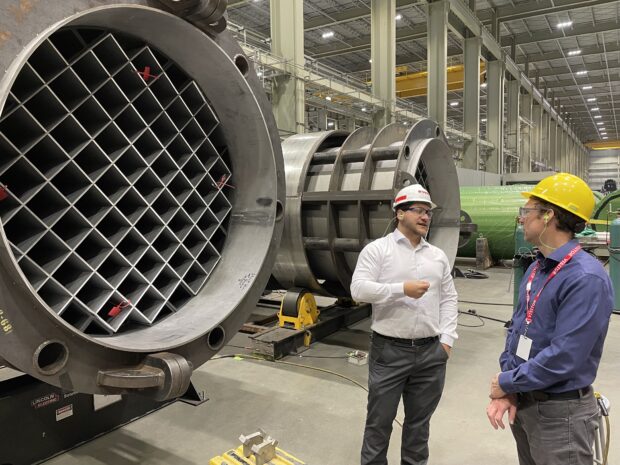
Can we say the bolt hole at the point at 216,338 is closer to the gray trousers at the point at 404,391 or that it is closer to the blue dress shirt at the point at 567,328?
the gray trousers at the point at 404,391

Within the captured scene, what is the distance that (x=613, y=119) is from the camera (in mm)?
28109

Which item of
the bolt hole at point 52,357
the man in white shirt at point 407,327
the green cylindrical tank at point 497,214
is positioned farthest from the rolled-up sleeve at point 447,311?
the green cylindrical tank at point 497,214

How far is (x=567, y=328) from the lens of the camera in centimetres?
137

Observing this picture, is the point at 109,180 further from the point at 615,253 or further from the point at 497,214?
the point at 497,214

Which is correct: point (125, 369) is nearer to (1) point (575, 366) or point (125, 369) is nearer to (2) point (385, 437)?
(2) point (385, 437)

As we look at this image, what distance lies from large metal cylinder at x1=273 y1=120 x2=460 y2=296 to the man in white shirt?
1.27 m

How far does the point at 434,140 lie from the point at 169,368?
3087 millimetres

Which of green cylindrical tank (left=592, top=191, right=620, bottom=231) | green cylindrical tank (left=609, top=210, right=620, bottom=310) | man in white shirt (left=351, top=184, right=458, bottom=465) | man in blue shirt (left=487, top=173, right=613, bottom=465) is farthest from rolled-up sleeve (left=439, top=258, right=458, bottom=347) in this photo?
green cylindrical tank (left=592, top=191, right=620, bottom=231)

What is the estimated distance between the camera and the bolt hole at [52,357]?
4.12 feet

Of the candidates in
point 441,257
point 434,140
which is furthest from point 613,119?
point 441,257

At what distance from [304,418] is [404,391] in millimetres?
863

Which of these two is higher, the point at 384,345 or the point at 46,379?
the point at 46,379

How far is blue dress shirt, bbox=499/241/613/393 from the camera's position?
136 cm

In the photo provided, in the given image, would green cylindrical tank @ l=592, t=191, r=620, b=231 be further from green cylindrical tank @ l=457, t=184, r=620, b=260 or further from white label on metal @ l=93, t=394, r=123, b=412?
white label on metal @ l=93, t=394, r=123, b=412
